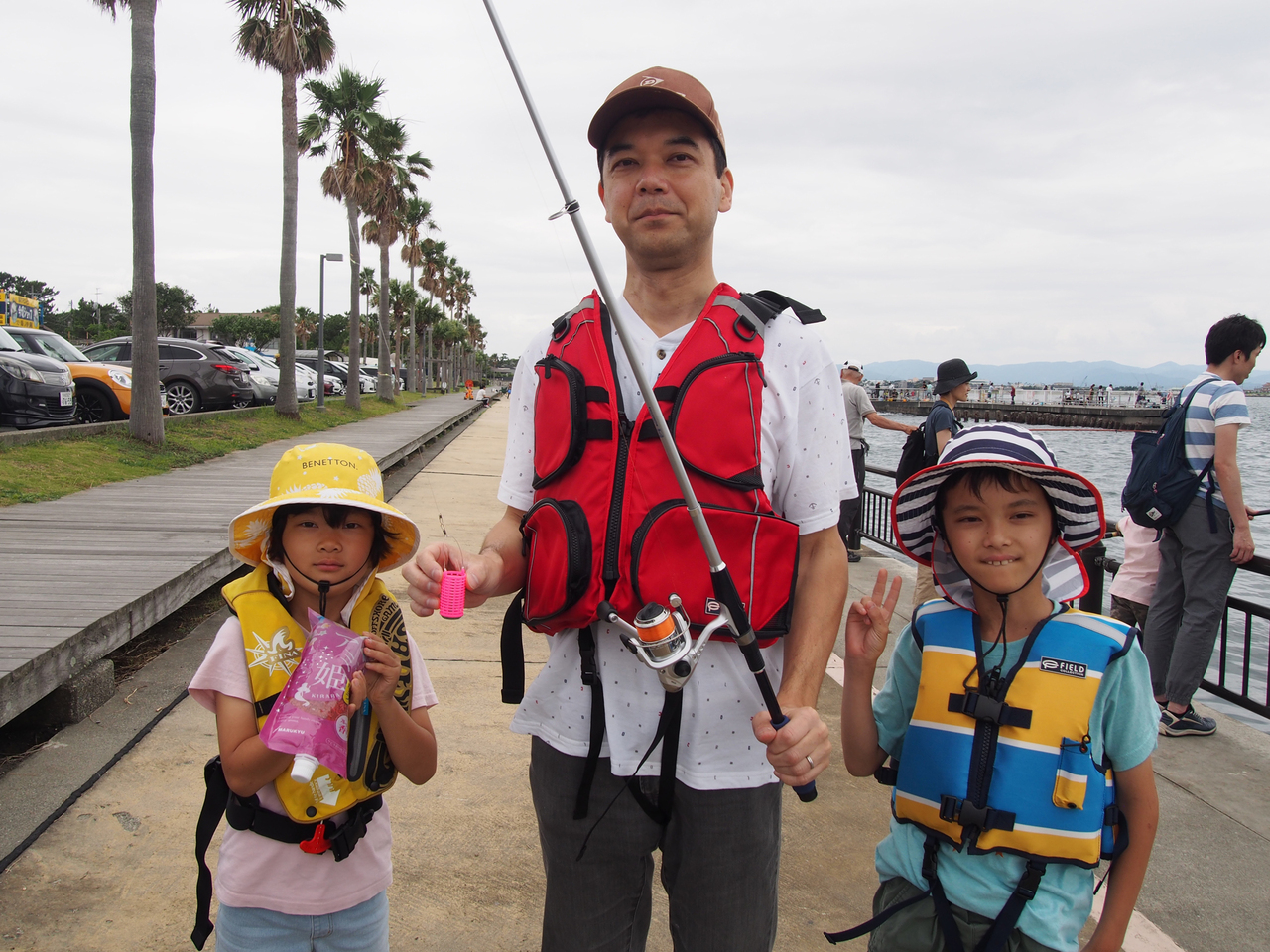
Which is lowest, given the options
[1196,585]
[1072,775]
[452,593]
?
[1196,585]

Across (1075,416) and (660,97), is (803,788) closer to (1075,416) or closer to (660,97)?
(660,97)

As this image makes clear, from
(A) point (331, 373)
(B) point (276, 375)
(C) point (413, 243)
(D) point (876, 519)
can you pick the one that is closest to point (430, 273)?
(C) point (413, 243)

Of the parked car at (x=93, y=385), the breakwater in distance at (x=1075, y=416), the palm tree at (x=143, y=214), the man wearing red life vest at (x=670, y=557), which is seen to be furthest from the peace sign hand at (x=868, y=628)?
the breakwater in distance at (x=1075, y=416)

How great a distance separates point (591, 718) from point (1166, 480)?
3.97m

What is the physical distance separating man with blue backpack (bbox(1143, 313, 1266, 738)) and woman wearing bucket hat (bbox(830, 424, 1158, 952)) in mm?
3019

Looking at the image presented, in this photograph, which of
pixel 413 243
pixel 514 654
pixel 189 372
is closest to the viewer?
pixel 514 654

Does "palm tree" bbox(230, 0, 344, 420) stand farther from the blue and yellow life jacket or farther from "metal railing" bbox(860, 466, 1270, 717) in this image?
the blue and yellow life jacket

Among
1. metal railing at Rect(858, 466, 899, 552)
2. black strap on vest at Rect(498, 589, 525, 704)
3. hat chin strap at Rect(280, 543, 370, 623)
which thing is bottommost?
metal railing at Rect(858, 466, 899, 552)

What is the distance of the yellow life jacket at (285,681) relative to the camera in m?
1.91

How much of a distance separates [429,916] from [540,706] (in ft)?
4.59

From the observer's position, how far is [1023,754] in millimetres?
Result: 1786

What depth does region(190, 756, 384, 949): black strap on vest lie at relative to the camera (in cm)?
191

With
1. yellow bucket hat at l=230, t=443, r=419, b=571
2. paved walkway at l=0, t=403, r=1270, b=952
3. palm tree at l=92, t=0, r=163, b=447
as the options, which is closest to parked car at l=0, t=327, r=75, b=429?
palm tree at l=92, t=0, r=163, b=447

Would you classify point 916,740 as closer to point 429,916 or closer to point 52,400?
point 429,916
